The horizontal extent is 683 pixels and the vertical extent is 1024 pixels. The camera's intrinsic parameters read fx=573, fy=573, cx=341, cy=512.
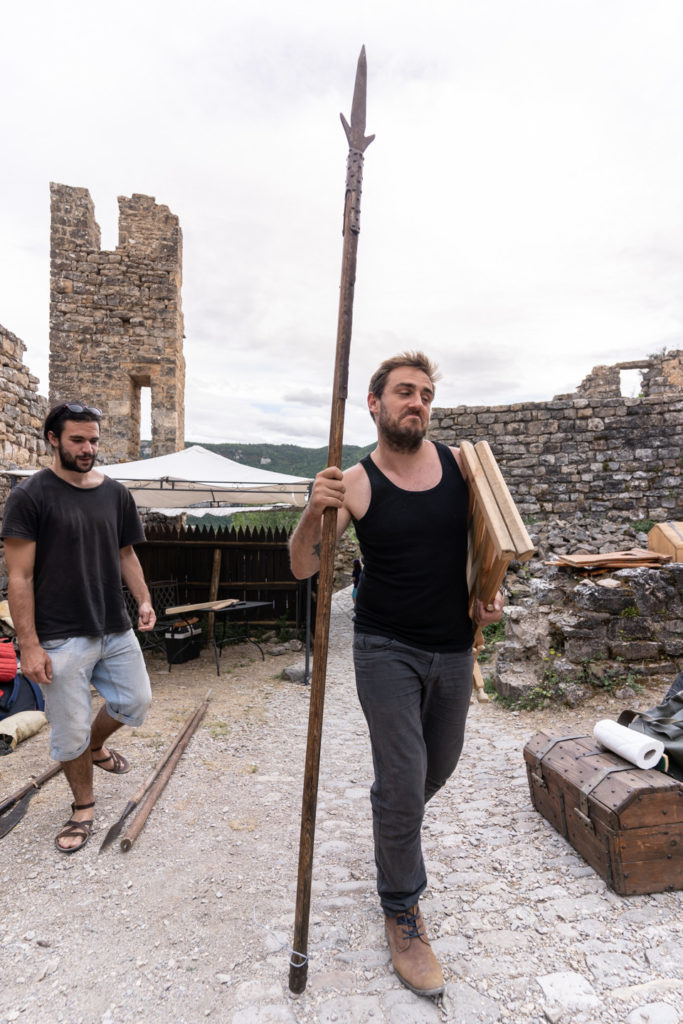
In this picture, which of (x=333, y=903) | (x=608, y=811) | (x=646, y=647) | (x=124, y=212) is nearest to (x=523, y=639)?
(x=646, y=647)

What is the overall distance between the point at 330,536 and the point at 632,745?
5.89 ft

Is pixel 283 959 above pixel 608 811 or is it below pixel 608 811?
below

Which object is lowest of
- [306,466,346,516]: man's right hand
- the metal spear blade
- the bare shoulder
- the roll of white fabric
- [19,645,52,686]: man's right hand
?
the roll of white fabric

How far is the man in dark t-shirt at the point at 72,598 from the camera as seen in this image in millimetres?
2762

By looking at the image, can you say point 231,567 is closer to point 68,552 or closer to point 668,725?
point 68,552

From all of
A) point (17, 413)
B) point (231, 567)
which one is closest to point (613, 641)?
point (231, 567)

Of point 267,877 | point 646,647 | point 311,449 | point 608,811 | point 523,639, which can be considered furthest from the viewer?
point 311,449

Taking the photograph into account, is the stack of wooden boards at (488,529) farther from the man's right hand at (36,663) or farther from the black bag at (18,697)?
the black bag at (18,697)

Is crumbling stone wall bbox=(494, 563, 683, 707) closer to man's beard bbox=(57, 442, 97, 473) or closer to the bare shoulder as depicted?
the bare shoulder

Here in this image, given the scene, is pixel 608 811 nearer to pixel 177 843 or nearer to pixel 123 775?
pixel 177 843

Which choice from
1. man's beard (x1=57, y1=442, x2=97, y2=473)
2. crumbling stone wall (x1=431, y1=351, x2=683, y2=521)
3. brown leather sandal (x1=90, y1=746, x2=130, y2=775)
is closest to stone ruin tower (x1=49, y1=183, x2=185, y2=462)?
crumbling stone wall (x1=431, y1=351, x2=683, y2=521)

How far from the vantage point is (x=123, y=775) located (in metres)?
3.79

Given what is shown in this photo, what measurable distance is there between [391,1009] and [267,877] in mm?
922

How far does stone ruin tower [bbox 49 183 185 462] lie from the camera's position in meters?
12.5
